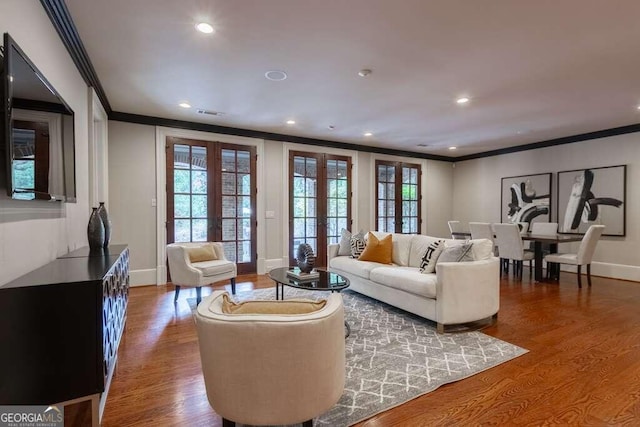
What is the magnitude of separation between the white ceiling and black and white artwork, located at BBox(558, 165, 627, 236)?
3.15 feet

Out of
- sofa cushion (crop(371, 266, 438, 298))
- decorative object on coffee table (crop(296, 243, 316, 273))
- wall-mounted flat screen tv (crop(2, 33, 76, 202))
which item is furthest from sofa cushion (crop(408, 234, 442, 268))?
wall-mounted flat screen tv (crop(2, 33, 76, 202))

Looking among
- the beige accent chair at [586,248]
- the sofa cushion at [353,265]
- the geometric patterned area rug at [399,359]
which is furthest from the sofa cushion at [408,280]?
the beige accent chair at [586,248]

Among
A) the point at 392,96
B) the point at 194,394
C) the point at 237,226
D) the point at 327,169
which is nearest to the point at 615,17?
the point at 392,96

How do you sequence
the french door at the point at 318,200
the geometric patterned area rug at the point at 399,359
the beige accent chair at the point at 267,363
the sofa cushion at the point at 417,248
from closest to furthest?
1. the beige accent chair at the point at 267,363
2. the geometric patterned area rug at the point at 399,359
3. the sofa cushion at the point at 417,248
4. the french door at the point at 318,200

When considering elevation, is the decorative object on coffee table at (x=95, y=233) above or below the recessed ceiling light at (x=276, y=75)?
below

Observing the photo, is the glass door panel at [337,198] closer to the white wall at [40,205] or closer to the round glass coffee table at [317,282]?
the round glass coffee table at [317,282]

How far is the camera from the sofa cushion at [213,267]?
3836 millimetres

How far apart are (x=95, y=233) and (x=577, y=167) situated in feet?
24.3

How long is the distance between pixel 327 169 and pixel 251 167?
62.8 inches

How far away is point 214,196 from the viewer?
17.4 feet

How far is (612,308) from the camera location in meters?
3.79

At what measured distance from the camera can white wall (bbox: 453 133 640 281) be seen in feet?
17.2

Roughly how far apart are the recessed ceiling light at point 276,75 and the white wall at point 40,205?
1691 mm

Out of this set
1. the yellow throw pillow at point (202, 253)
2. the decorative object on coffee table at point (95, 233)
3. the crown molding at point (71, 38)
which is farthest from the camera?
the yellow throw pillow at point (202, 253)
